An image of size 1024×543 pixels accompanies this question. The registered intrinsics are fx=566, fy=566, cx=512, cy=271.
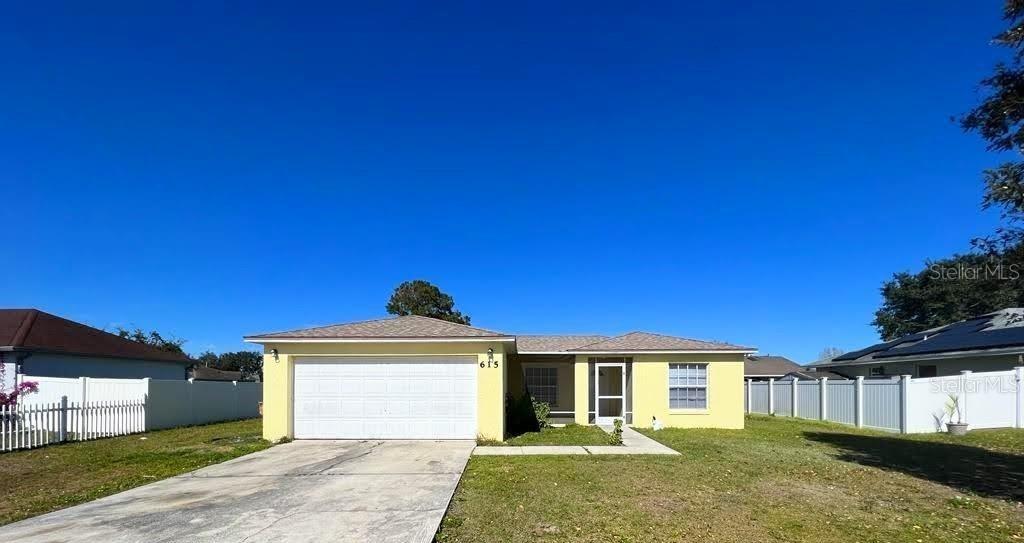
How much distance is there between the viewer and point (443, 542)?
19.2 feet

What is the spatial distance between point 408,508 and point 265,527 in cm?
166

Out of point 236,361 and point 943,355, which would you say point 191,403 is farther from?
point 236,361

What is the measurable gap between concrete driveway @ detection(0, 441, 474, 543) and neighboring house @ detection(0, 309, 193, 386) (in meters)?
12.1

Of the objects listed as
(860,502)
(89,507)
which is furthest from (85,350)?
(860,502)

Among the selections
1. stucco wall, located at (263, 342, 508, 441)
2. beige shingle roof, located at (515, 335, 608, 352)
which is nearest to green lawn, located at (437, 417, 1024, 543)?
stucco wall, located at (263, 342, 508, 441)

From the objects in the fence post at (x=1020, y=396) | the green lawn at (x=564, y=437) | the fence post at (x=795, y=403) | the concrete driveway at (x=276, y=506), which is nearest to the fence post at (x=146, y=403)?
the concrete driveway at (x=276, y=506)

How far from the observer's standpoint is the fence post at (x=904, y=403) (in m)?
16.3

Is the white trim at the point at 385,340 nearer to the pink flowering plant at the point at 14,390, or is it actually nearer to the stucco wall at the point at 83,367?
the pink flowering plant at the point at 14,390

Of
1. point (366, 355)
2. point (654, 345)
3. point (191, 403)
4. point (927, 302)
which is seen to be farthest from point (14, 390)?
point (927, 302)

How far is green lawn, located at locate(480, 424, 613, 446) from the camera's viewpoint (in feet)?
44.0

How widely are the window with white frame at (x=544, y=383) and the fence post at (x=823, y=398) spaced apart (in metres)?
9.82

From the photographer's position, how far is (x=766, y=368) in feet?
136

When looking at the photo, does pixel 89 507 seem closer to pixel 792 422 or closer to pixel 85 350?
pixel 85 350

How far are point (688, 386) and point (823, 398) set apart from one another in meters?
6.95
